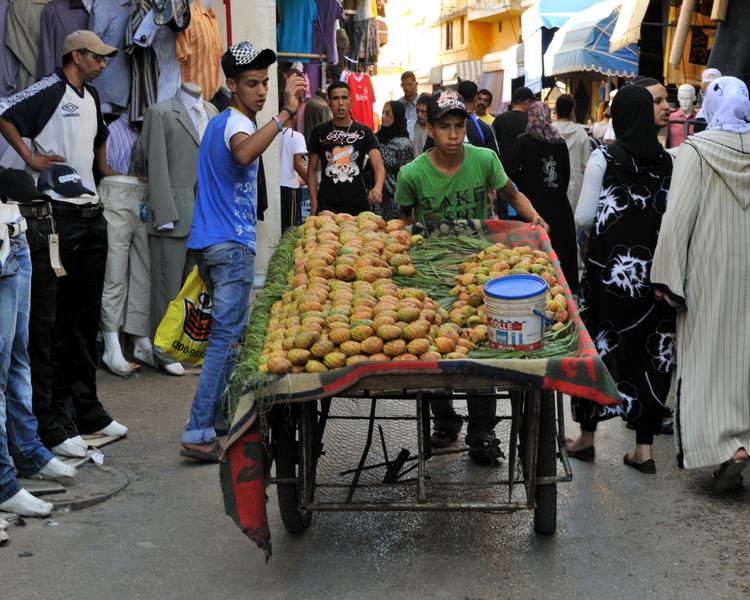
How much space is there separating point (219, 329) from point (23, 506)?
1.41 meters

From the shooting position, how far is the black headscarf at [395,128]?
1138cm

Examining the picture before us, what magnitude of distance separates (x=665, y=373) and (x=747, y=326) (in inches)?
20.9

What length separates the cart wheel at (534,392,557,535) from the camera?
15.2 ft

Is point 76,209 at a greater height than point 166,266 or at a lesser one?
greater

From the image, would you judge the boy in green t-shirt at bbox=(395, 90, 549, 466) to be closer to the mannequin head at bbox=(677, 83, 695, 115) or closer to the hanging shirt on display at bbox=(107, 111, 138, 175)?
the hanging shirt on display at bbox=(107, 111, 138, 175)

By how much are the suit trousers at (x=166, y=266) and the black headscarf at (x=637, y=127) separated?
370cm

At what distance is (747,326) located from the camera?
5.57 meters

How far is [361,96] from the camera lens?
1481 cm

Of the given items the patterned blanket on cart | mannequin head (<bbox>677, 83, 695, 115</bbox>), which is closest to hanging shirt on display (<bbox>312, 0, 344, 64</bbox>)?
mannequin head (<bbox>677, 83, 695, 115</bbox>)

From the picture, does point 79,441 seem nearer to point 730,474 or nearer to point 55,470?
point 55,470

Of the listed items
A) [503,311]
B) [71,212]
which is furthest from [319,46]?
[503,311]

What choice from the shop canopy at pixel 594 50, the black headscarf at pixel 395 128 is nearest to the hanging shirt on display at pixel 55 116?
the black headscarf at pixel 395 128

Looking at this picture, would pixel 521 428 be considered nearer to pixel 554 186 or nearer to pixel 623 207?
pixel 623 207

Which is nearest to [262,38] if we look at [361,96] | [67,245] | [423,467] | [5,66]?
[5,66]
